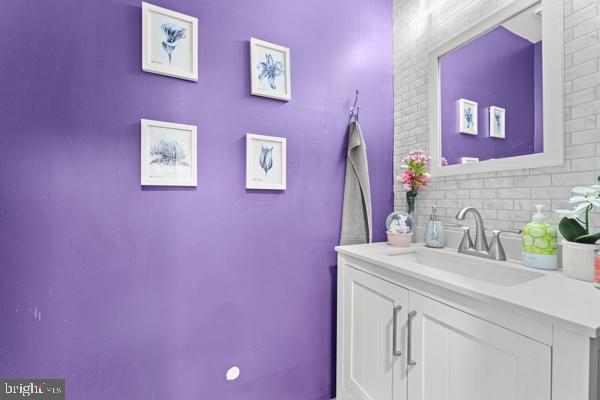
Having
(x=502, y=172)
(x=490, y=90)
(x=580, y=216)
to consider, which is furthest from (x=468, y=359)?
(x=490, y=90)

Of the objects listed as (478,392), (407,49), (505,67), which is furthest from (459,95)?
(478,392)

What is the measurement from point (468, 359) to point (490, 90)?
1197 mm

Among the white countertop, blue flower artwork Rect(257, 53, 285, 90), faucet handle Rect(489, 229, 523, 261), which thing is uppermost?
blue flower artwork Rect(257, 53, 285, 90)

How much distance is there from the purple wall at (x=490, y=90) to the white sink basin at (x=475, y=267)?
1.65 feet

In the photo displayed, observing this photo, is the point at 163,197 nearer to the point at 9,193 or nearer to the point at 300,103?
the point at 9,193

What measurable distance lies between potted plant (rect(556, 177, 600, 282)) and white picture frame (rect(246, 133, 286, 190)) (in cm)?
113

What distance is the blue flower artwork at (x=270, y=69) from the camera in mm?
1356

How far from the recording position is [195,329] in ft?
4.02

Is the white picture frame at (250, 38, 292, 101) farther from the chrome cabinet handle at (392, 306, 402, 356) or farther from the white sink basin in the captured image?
the chrome cabinet handle at (392, 306, 402, 356)

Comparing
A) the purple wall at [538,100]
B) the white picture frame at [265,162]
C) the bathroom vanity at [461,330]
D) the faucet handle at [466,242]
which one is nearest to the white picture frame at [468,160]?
the purple wall at [538,100]

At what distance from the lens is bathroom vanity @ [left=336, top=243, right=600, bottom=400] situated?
0.59 meters

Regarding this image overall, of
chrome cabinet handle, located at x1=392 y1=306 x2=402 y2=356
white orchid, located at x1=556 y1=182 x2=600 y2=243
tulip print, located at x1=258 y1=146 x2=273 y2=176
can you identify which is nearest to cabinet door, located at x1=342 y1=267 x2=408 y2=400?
chrome cabinet handle, located at x1=392 y1=306 x2=402 y2=356

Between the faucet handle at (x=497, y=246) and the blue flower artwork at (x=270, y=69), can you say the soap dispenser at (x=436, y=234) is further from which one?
the blue flower artwork at (x=270, y=69)

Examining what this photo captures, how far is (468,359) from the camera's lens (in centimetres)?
77
